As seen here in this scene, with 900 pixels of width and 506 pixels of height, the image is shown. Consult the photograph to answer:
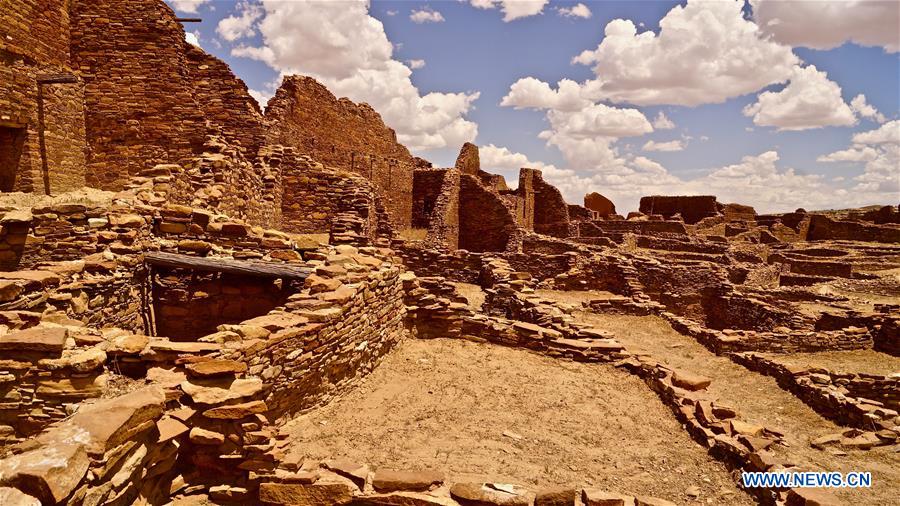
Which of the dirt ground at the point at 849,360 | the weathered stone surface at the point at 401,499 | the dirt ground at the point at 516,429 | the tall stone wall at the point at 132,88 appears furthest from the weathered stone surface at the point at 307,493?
the dirt ground at the point at 849,360

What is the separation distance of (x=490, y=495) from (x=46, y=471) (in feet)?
11.4

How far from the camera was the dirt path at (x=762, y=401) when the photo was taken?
277 inches

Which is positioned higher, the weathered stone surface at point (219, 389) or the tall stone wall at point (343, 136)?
the tall stone wall at point (343, 136)

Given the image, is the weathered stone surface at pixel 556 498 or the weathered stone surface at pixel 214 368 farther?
the weathered stone surface at pixel 214 368

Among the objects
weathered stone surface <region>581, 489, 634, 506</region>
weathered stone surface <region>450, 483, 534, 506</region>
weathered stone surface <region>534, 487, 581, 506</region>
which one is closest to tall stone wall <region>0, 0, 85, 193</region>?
weathered stone surface <region>450, 483, 534, 506</region>

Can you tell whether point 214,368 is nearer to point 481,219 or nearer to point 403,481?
point 403,481

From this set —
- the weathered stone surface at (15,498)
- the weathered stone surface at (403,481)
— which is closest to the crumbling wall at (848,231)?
the weathered stone surface at (403,481)

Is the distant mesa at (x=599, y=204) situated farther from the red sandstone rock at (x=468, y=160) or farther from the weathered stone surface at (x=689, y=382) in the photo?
the weathered stone surface at (x=689, y=382)

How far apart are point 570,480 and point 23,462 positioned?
5060 millimetres

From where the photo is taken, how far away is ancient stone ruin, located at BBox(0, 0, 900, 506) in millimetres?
5027

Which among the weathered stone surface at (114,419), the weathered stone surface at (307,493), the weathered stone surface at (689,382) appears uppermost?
the weathered stone surface at (114,419)

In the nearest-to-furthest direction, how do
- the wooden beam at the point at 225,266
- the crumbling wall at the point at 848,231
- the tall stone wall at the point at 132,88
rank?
the wooden beam at the point at 225,266, the tall stone wall at the point at 132,88, the crumbling wall at the point at 848,231

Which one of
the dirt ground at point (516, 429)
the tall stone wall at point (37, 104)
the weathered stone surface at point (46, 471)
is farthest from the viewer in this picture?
the tall stone wall at point (37, 104)

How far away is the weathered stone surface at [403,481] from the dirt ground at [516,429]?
425 mm
